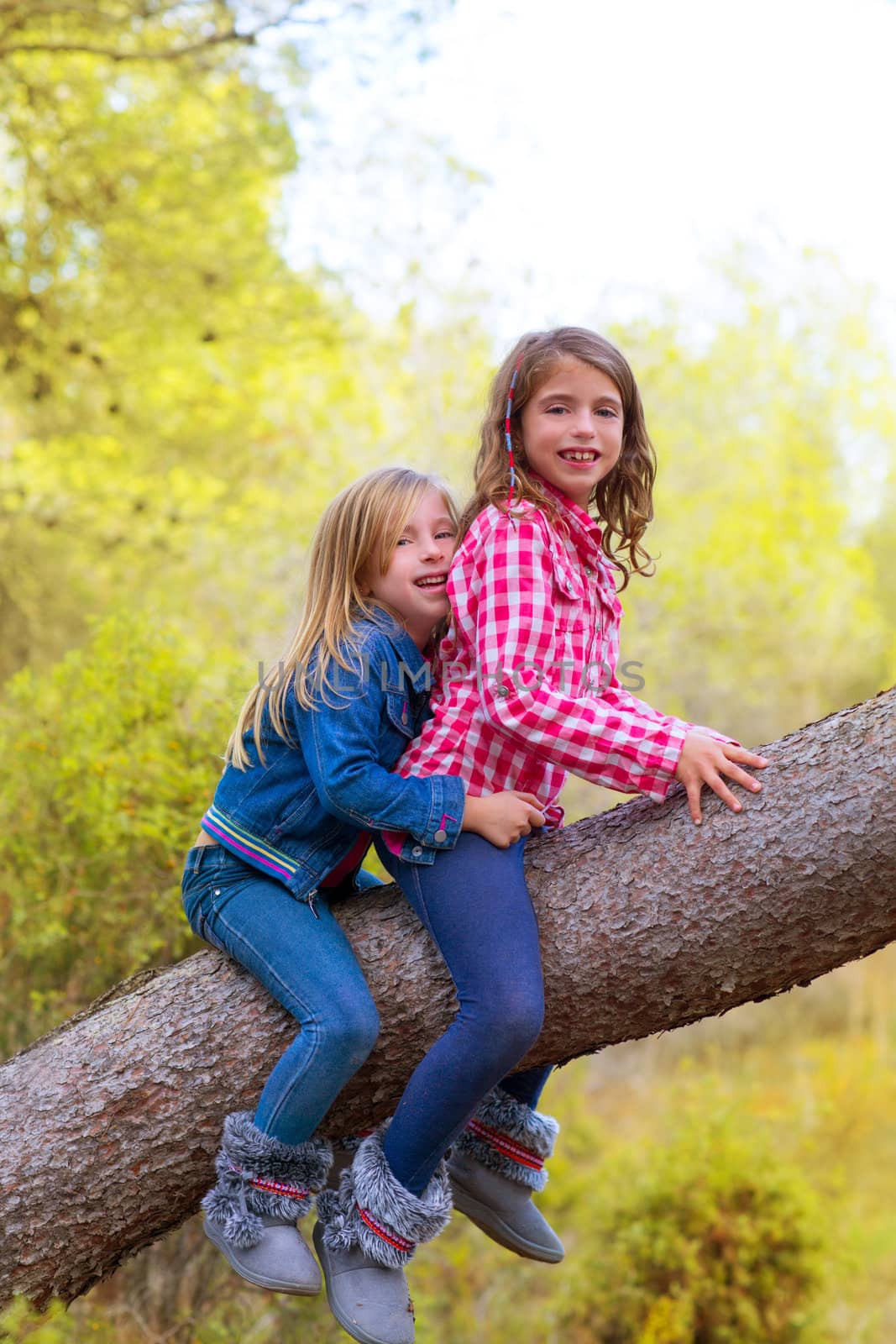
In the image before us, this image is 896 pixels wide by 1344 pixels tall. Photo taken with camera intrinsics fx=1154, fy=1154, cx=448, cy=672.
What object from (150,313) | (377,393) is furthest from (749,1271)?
(150,313)

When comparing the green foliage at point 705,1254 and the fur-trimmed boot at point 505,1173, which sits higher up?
the fur-trimmed boot at point 505,1173

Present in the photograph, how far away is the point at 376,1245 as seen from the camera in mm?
2281

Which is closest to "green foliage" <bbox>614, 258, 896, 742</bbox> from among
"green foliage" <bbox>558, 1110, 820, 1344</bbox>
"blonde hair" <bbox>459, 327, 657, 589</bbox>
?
"green foliage" <bbox>558, 1110, 820, 1344</bbox>

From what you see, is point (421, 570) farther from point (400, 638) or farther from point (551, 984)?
point (551, 984)

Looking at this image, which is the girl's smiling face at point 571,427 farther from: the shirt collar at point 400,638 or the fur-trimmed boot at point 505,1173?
the fur-trimmed boot at point 505,1173

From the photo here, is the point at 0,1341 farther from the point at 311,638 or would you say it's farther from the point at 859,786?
the point at 859,786

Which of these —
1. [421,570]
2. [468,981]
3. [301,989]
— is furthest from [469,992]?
[421,570]

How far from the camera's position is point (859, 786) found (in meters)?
2.12

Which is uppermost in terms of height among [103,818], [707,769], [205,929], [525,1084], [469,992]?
[707,769]

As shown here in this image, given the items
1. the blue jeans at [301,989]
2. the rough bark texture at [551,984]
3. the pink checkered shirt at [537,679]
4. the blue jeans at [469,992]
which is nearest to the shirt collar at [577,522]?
the pink checkered shirt at [537,679]

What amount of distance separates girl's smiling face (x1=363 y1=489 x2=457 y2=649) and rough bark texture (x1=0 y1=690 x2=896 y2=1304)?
22.7 inches

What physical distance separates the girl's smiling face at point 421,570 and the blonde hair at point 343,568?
2cm

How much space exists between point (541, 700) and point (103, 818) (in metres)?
2.06

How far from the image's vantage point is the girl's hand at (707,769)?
2.21 meters
